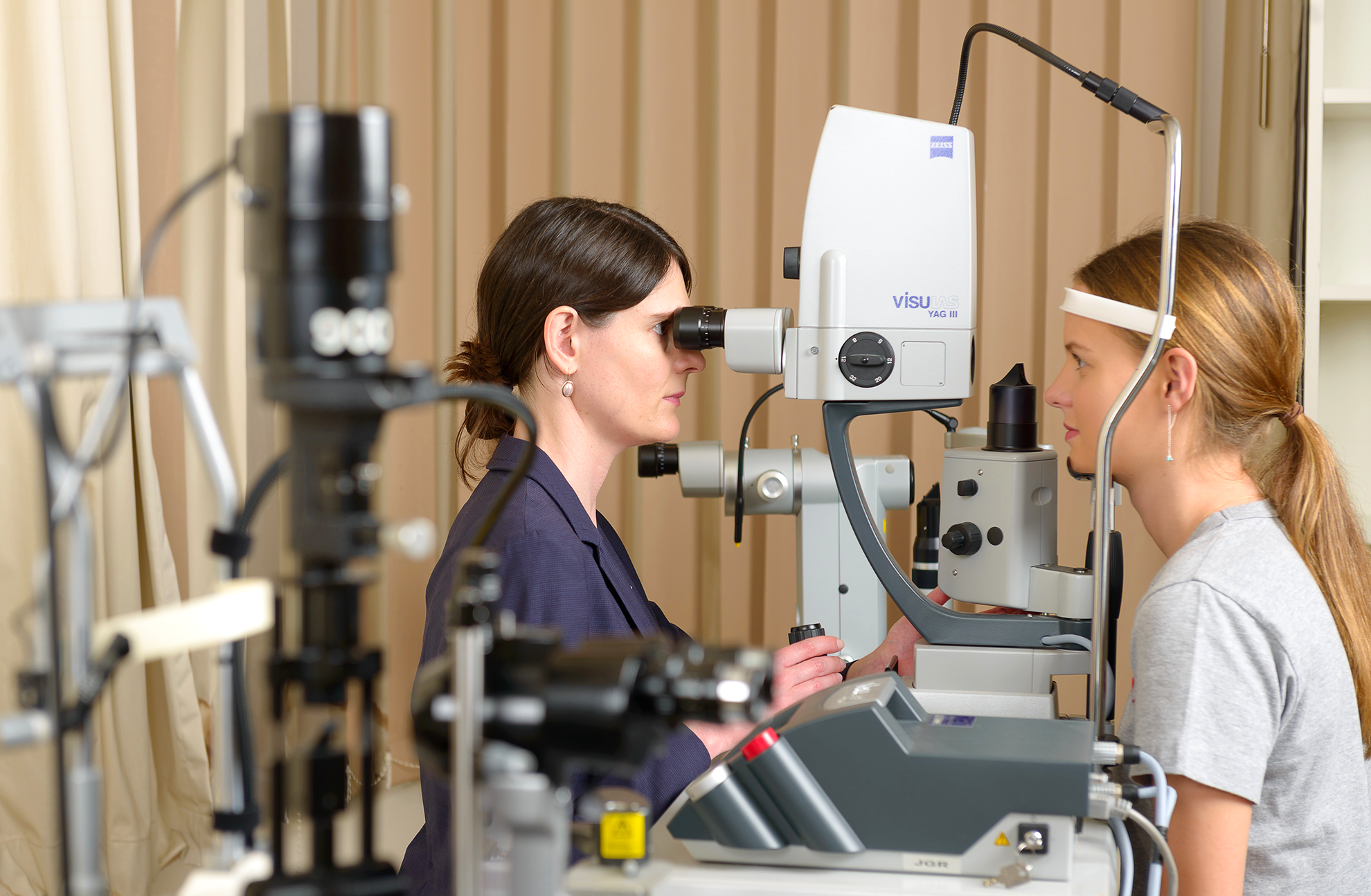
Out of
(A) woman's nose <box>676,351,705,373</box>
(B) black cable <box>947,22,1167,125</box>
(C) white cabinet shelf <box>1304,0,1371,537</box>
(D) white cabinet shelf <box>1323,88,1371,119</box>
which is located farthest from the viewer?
(C) white cabinet shelf <box>1304,0,1371,537</box>

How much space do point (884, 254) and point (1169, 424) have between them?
38cm

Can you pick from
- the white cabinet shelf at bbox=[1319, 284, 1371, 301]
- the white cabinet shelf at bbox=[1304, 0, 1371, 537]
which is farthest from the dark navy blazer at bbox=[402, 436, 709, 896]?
the white cabinet shelf at bbox=[1304, 0, 1371, 537]

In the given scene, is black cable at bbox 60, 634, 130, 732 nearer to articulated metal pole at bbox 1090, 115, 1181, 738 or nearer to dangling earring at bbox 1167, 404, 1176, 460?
articulated metal pole at bbox 1090, 115, 1181, 738

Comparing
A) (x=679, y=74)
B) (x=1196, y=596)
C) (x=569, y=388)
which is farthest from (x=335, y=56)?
(x=1196, y=596)

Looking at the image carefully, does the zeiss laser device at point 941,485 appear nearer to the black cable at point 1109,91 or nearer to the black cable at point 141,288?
the black cable at point 1109,91

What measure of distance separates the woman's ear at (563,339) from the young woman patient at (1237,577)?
1.98ft

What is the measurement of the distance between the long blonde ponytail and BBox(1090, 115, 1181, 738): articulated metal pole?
6cm

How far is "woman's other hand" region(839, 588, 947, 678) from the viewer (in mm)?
1466

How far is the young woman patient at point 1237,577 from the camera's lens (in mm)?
1006

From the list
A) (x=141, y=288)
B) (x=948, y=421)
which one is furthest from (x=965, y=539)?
(x=141, y=288)

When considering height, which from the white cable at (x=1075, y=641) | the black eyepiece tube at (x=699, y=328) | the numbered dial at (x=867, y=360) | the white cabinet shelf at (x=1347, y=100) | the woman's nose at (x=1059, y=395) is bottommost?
the white cable at (x=1075, y=641)

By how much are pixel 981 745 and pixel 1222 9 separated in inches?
76.5

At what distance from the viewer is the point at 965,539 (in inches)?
50.9

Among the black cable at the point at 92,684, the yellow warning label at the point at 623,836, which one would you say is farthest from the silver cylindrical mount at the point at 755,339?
the black cable at the point at 92,684
